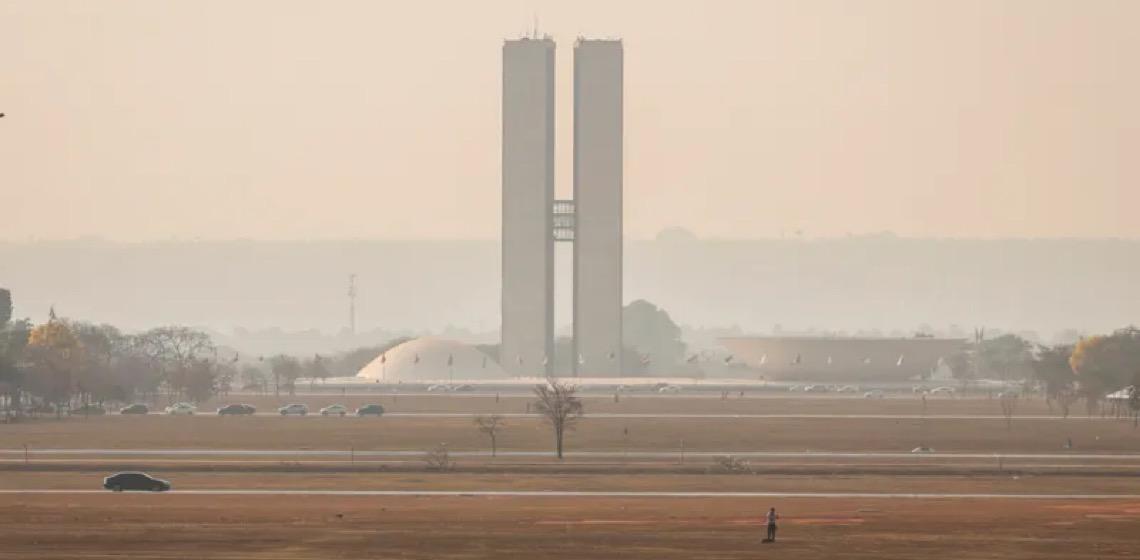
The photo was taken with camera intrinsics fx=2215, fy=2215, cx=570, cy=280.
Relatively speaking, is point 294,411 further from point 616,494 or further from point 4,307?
point 616,494

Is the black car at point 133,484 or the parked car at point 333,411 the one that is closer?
the black car at point 133,484

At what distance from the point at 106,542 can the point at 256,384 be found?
131450 millimetres

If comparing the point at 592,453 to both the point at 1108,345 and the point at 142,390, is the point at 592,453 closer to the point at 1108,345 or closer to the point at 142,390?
the point at 142,390

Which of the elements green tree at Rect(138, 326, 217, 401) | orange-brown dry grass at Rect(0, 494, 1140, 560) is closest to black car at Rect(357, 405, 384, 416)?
green tree at Rect(138, 326, 217, 401)

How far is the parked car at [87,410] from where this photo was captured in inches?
4963

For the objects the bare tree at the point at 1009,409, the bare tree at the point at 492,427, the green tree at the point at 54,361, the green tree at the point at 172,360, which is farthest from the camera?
the green tree at the point at 172,360

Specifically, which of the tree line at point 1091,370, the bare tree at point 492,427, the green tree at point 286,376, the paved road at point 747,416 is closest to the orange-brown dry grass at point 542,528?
the bare tree at point 492,427

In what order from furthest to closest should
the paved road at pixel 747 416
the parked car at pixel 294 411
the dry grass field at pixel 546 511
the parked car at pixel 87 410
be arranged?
the parked car at pixel 294 411, the parked car at pixel 87 410, the paved road at pixel 747 416, the dry grass field at pixel 546 511

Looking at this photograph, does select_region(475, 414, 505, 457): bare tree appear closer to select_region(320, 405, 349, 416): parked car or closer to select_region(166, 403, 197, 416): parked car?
select_region(320, 405, 349, 416): parked car

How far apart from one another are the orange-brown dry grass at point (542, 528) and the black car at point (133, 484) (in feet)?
6.90

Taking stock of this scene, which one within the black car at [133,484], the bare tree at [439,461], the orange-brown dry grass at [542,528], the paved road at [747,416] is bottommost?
the orange-brown dry grass at [542,528]

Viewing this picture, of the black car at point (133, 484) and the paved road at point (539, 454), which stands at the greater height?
the paved road at point (539, 454)

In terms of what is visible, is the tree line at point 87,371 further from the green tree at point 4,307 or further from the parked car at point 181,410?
the parked car at point 181,410

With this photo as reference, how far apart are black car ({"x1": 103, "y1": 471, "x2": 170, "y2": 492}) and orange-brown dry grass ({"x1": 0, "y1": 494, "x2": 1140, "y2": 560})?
82.8 inches
